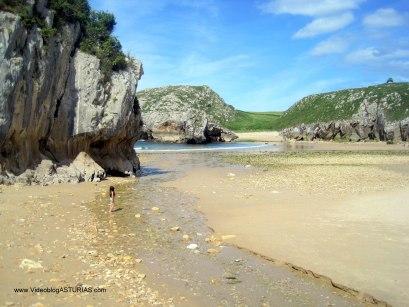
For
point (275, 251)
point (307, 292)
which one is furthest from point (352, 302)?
point (275, 251)

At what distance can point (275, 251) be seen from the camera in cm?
1442

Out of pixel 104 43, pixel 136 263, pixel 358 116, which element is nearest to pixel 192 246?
pixel 136 263

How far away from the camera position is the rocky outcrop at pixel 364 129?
97.9m

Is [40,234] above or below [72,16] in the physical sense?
below

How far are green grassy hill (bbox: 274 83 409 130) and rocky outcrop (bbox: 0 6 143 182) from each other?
426 ft

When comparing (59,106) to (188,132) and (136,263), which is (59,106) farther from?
(188,132)

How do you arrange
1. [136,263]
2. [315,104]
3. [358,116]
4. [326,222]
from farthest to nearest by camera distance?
[315,104] < [358,116] < [326,222] < [136,263]

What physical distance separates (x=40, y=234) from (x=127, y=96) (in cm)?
2066

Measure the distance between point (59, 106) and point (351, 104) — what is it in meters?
161

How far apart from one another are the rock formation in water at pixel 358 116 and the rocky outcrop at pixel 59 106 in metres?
79.1

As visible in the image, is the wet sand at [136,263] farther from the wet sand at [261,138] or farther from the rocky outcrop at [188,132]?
the wet sand at [261,138]

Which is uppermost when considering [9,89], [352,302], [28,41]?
[28,41]

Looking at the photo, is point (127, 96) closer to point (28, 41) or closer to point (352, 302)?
point (28, 41)

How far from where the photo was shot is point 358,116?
115438mm
